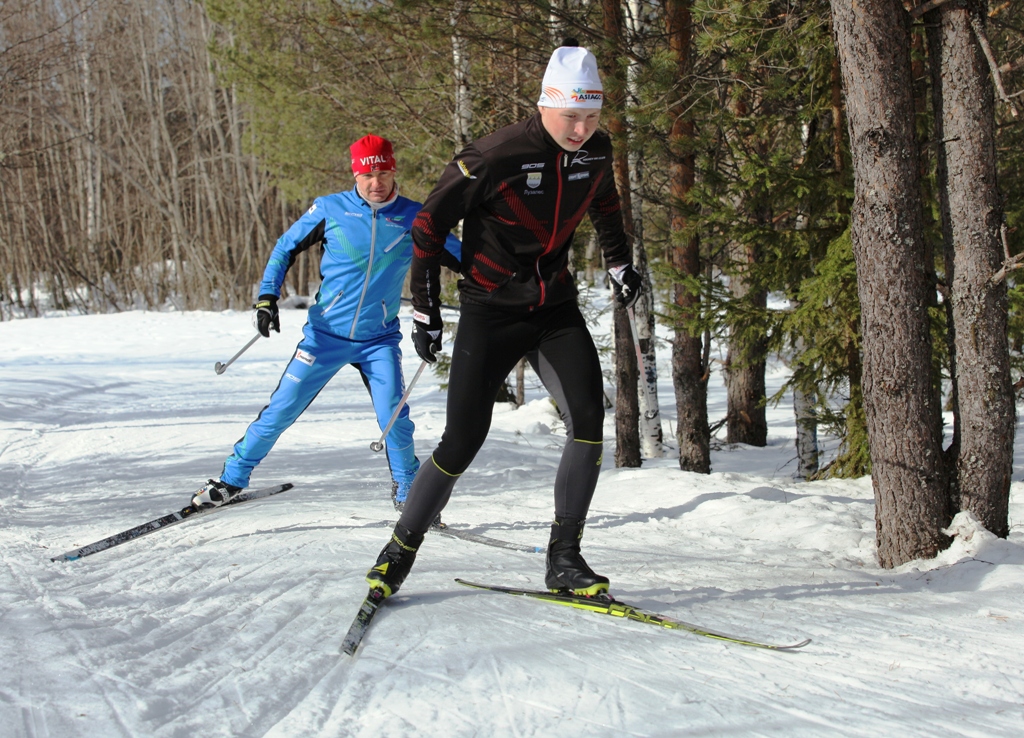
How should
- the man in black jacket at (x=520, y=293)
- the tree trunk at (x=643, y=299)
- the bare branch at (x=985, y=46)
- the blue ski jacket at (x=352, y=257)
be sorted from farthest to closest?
the tree trunk at (x=643, y=299), the blue ski jacket at (x=352, y=257), the bare branch at (x=985, y=46), the man in black jacket at (x=520, y=293)

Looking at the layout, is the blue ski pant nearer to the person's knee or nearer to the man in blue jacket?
the man in blue jacket

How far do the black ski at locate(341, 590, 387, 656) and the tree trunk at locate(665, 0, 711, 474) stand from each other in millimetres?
3911

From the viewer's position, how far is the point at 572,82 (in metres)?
3.26

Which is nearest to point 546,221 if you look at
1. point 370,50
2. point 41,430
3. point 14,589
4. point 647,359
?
point 14,589

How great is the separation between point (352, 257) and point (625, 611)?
2.74 m

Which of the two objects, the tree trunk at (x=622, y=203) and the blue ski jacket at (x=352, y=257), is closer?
the blue ski jacket at (x=352, y=257)

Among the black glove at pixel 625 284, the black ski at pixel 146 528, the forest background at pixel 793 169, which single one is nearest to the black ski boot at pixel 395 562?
the black glove at pixel 625 284

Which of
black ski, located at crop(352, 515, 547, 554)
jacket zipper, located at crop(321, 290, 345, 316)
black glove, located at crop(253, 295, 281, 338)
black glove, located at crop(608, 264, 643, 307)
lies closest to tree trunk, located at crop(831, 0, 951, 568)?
black glove, located at crop(608, 264, 643, 307)

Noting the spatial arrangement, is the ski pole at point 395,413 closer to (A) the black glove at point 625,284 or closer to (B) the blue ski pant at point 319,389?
(B) the blue ski pant at point 319,389

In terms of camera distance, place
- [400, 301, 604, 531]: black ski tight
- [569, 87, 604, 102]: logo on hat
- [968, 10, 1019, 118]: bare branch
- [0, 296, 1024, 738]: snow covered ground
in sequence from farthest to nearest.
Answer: [968, 10, 1019, 118]: bare branch, [400, 301, 604, 531]: black ski tight, [569, 87, 604, 102]: logo on hat, [0, 296, 1024, 738]: snow covered ground

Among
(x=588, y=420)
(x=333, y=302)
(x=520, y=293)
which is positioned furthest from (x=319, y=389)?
(x=588, y=420)

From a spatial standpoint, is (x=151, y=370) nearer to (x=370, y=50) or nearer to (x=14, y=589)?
(x=370, y=50)

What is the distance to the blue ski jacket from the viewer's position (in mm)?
5051

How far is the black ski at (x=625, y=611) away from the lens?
3033 mm
